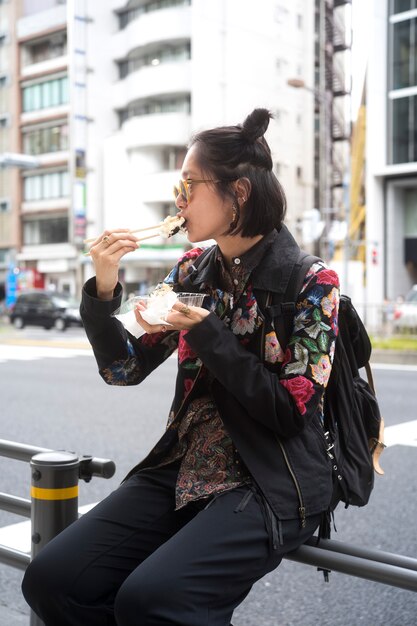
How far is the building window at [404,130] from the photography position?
1119 inches

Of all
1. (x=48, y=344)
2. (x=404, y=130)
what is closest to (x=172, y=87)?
(x=404, y=130)

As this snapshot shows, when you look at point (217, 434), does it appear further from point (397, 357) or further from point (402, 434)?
point (397, 357)

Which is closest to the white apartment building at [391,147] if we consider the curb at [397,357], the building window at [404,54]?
the building window at [404,54]

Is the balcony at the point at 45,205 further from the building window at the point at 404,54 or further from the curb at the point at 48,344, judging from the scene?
the curb at the point at 48,344

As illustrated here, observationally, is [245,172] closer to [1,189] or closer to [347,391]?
[347,391]

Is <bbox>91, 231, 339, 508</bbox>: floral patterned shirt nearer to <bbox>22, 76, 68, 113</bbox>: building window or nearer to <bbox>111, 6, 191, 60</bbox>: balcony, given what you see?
<bbox>111, 6, 191, 60</bbox>: balcony

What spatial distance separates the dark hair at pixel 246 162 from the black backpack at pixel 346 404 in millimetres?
177

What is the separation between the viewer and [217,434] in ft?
6.63

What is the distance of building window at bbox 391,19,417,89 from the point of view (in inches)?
1121

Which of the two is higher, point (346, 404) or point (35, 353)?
point (346, 404)

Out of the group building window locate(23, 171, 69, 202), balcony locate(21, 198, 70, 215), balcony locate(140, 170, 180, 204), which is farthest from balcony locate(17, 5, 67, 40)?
balcony locate(140, 170, 180, 204)

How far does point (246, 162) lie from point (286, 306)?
1.37 feet

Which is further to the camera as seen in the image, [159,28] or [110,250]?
[159,28]

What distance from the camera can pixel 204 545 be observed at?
1.78m
